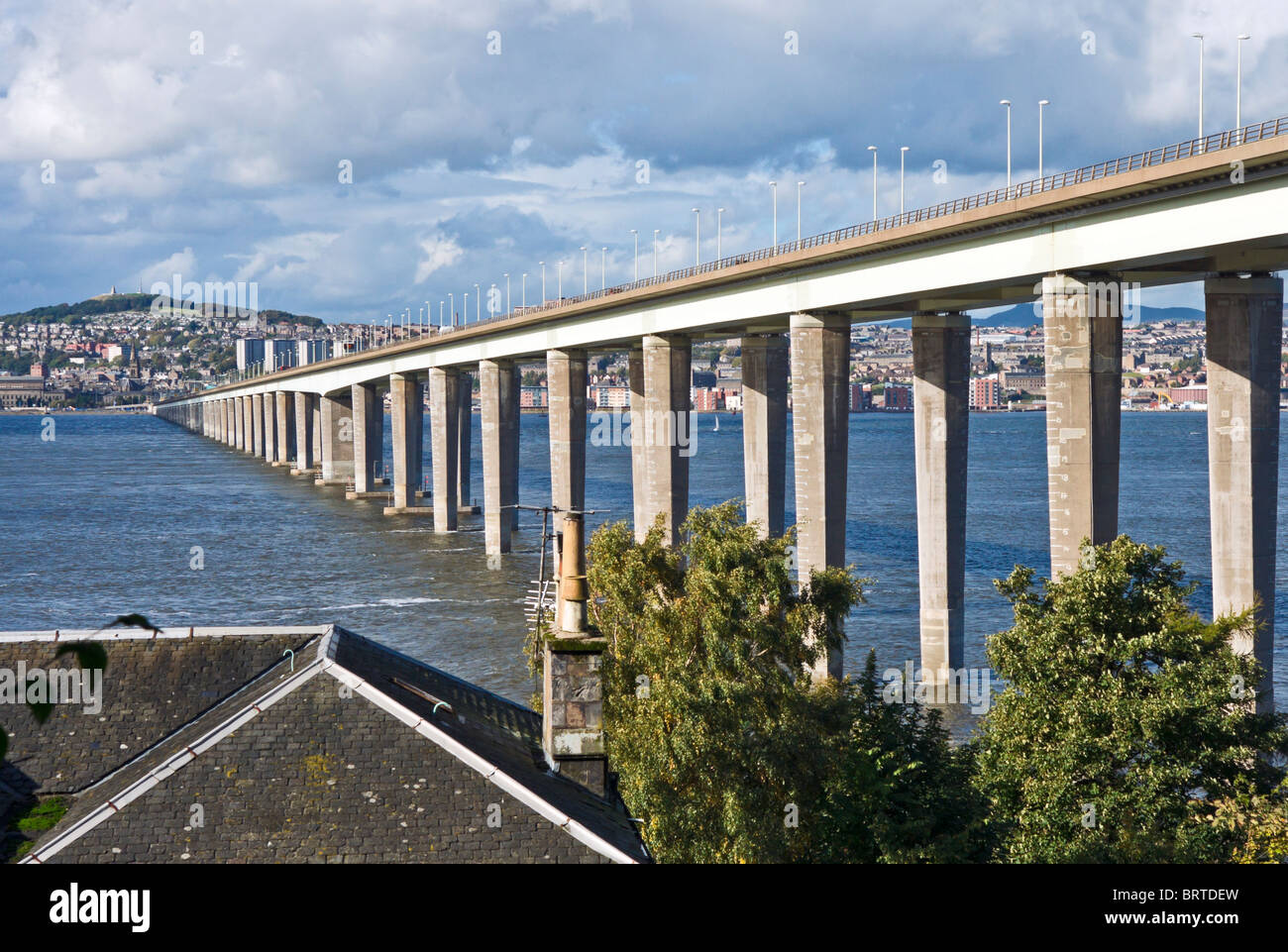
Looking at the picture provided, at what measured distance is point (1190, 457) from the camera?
593ft

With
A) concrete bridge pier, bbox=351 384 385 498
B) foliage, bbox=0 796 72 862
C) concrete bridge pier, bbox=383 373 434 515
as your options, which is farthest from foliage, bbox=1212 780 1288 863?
concrete bridge pier, bbox=351 384 385 498

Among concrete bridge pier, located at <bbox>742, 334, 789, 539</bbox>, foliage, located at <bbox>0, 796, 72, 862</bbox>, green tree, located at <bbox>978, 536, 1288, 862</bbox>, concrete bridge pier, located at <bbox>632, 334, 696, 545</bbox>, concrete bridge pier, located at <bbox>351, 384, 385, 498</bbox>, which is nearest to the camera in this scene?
foliage, located at <bbox>0, 796, 72, 862</bbox>

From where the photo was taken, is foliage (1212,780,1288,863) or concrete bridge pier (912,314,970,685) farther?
concrete bridge pier (912,314,970,685)

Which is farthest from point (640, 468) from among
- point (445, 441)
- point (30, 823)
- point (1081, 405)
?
point (30, 823)

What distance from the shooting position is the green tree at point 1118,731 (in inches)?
878

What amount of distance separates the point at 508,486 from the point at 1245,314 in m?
61.4

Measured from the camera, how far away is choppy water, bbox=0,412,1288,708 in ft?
195

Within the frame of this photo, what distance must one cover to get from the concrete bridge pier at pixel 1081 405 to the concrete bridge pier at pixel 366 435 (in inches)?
3941

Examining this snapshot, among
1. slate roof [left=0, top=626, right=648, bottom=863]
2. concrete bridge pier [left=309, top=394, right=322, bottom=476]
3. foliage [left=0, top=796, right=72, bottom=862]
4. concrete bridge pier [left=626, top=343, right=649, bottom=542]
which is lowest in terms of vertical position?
foliage [left=0, top=796, right=72, bottom=862]

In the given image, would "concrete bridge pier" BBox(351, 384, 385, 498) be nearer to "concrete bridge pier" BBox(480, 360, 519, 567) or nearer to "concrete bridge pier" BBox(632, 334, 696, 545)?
"concrete bridge pier" BBox(480, 360, 519, 567)

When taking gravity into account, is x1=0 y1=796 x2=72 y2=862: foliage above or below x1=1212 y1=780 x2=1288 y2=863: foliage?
above

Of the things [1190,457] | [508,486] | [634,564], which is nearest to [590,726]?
[634,564]

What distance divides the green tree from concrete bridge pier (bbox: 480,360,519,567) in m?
60.0

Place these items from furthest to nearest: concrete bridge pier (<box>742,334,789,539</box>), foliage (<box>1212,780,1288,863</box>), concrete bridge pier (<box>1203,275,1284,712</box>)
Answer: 1. concrete bridge pier (<box>742,334,789,539</box>)
2. concrete bridge pier (<box>1203,275,1284,712</box>)
3. foliage (<box>1212,780,1288,863</box>)
